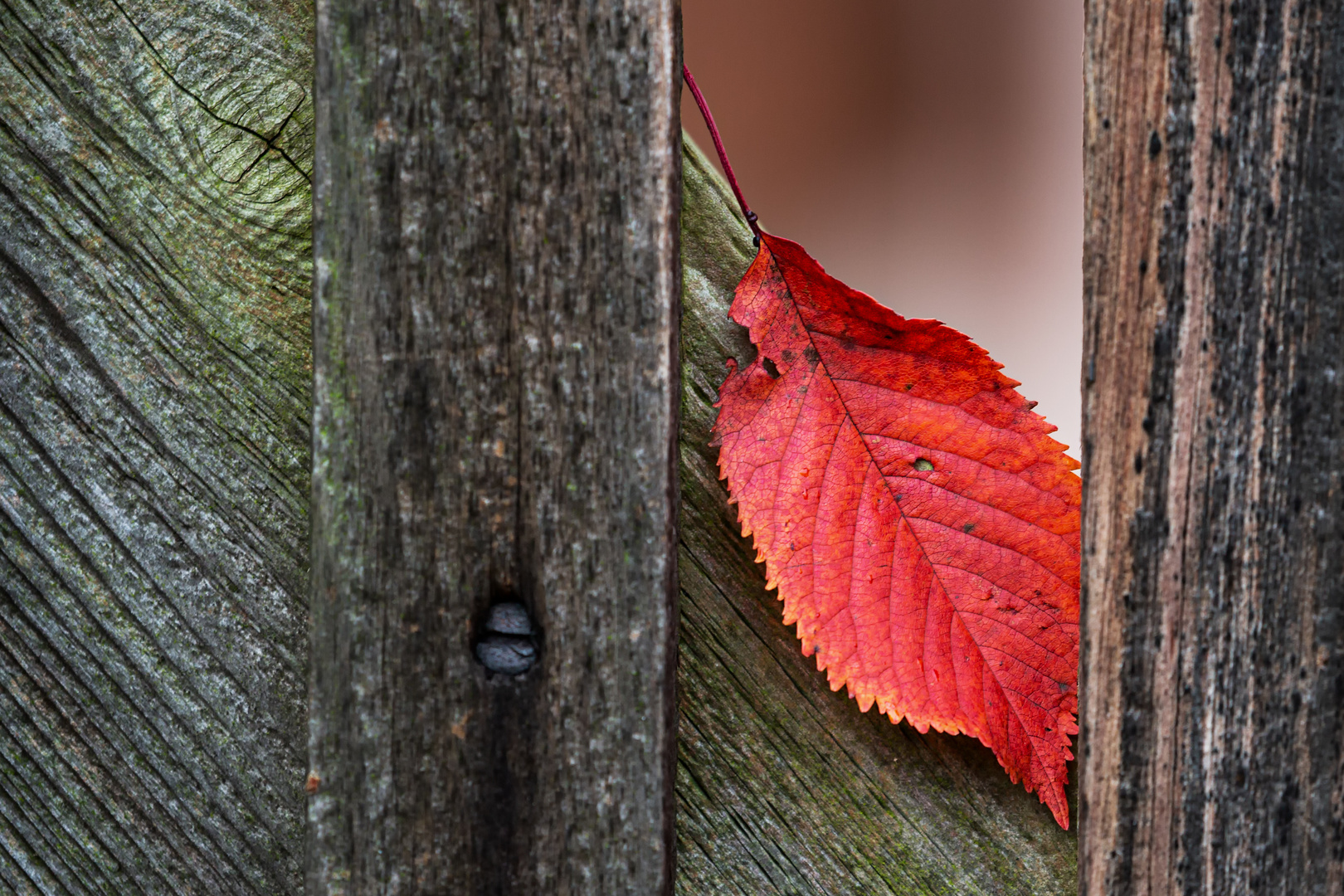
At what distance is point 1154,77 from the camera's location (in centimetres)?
40

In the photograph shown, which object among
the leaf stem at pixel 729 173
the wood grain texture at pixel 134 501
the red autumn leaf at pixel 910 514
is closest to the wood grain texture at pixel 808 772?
the red autumn leaf at pixel 910 514

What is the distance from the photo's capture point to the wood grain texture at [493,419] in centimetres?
40

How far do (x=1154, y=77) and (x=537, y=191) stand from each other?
0.32 meters

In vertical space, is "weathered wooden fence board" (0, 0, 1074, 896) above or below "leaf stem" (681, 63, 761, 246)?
below

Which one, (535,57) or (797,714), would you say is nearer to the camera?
(535,57)

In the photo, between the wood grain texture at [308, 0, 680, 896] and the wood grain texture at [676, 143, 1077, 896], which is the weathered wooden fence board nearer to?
the wood grain texture at [308, 0, 680, 896]

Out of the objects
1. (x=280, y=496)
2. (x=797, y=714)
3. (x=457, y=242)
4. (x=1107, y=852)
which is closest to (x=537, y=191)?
(x=457, y=242)

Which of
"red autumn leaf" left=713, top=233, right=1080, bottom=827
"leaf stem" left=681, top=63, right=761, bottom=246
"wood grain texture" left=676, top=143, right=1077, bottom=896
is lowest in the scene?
"wood grain texture" left=676, top=143, right=1077, bottom=896

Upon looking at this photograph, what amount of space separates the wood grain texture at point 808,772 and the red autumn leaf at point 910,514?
31 mm

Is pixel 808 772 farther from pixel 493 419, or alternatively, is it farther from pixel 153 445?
pixel 153 445

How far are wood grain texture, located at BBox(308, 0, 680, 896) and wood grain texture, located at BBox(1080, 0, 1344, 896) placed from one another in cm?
24

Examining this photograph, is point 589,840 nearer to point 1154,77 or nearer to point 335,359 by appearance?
point 335,359

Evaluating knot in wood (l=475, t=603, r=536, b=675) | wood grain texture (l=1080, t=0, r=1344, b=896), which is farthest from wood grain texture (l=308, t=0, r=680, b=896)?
wood grain texture (l=1080, t=0, r=1344, b=896)

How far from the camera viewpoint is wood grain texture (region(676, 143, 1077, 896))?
1.62ft
